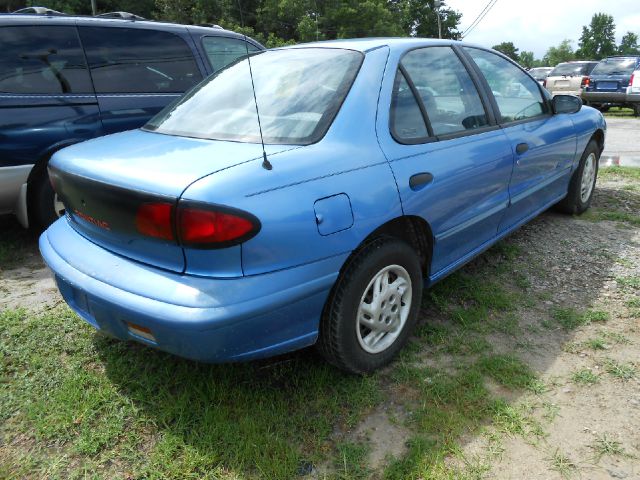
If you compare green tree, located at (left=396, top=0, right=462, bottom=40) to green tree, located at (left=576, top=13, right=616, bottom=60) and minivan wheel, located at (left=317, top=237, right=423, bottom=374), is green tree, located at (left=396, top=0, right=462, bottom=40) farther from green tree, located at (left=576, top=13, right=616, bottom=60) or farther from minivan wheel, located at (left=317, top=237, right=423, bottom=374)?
minivan wheel, located at (left=317, top=237, right=423, bottom=374)

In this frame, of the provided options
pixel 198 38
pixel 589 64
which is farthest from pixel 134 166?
pixel 589 64

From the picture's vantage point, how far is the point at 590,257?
3.76 m

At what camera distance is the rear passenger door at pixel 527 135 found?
3.26 meters

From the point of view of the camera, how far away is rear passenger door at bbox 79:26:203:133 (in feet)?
13.6

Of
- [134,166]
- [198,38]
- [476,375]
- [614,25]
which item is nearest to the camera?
[134,166]

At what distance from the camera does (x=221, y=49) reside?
504cm

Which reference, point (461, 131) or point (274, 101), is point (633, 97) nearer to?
point (461, 131)

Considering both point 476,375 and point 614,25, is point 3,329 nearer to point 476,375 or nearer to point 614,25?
point 476,375

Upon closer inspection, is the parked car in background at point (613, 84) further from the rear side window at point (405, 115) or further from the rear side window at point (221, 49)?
the rear side window at point (405, 115)

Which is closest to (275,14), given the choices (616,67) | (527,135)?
(616,67)

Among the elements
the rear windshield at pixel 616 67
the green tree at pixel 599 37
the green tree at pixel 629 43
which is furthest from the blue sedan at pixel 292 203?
the green tree at pixel 629 43

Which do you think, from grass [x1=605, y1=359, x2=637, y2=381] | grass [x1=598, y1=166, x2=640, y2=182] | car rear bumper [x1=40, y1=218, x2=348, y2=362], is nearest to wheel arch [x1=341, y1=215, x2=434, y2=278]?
car rear bumper [x1=40, y1=218, x2=348, y2=362]

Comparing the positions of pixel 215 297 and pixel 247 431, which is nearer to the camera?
pixel 215 297

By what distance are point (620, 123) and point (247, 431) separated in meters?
14.6
